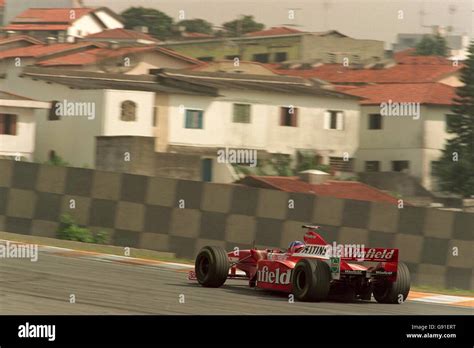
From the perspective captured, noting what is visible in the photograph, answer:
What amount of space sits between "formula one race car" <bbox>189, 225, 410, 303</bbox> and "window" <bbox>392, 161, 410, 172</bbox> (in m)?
39.0

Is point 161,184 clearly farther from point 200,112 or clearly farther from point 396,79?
point 396,79

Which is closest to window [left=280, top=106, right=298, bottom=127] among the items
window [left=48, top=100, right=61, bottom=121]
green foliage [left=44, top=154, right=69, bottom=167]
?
window [left=48, top=100, right=61, bottom=121]

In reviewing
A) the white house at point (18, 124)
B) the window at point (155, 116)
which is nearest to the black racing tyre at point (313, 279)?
the white house at point (18, 124)

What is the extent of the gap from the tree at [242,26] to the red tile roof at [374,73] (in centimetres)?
1218

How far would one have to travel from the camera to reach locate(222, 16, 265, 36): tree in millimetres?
80356

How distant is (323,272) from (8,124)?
34787 millimetres

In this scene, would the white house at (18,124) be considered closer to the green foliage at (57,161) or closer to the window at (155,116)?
the green foliage at (57,161)

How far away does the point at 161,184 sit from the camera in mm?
24438

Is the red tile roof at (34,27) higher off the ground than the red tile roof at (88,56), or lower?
higher

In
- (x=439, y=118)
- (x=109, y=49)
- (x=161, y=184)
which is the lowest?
(x=161, y=184)

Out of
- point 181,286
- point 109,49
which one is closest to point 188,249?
point 181,286

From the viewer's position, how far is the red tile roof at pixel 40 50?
58.2m

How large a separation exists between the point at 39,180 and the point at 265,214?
651cm

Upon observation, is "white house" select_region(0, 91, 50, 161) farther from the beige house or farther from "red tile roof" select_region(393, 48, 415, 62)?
"red tile roof" select_region(393, 48, 415, 62)
